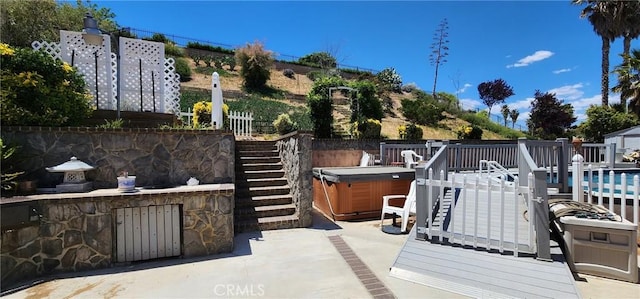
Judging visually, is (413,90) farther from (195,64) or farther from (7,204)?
(7,204)

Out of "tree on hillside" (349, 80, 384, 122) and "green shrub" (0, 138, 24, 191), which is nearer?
"green shrub" (0, 138, 24, 191)

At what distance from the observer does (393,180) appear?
6.77 m

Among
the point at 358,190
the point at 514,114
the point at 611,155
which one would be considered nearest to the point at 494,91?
the point at 514,114

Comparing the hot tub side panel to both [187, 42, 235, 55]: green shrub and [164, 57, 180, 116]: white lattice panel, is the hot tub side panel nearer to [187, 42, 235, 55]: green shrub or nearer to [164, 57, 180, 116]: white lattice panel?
[164, 57, 180, 116]: white lattice panel

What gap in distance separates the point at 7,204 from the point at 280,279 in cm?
319

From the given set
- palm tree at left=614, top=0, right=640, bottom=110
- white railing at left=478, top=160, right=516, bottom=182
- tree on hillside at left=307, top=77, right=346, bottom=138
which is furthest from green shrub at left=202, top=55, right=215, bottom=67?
palm tree at left=614, top=0, right=640, bottom=110

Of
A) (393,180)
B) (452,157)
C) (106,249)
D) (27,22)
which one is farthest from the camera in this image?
(27,22)

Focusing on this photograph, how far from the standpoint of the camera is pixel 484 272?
3266mm

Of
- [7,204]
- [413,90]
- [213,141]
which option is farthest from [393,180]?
[413,90]

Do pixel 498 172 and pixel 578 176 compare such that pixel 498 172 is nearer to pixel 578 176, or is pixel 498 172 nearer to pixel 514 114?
pixel 578 176

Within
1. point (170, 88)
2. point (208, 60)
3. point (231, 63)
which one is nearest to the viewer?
point (170, 88)

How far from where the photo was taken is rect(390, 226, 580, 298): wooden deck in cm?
290

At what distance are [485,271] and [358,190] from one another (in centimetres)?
330

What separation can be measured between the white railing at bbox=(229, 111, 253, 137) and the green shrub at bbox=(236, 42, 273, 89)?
16.5 m
